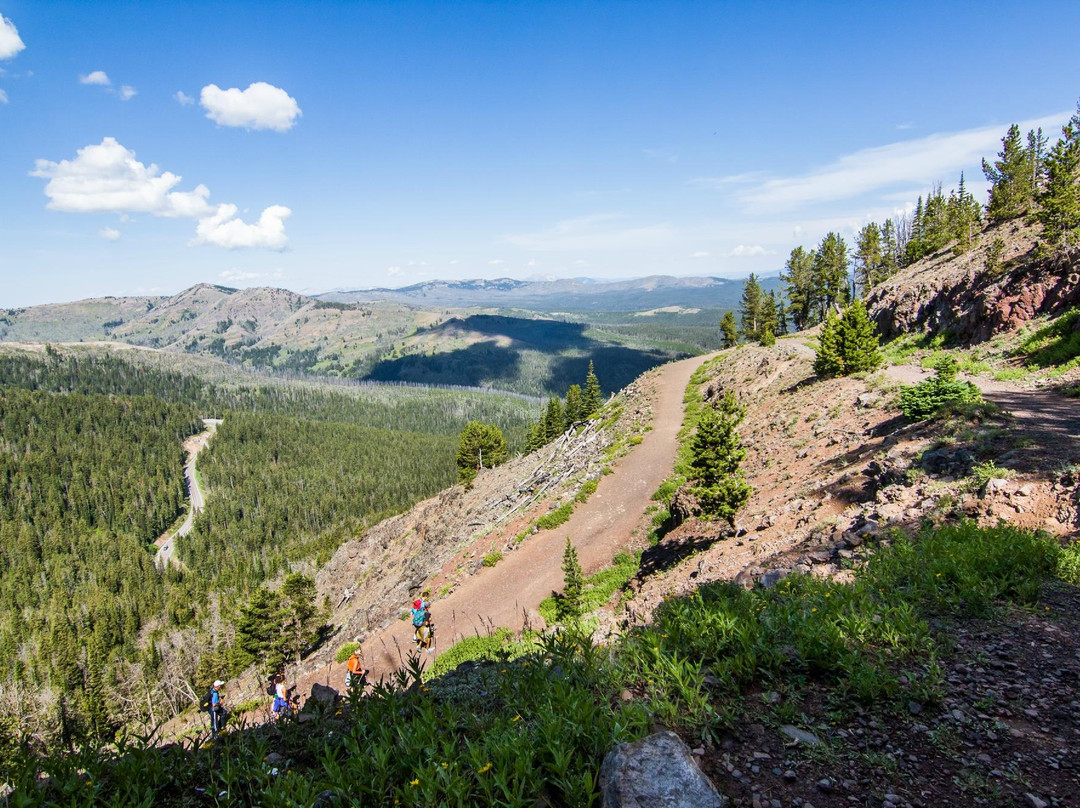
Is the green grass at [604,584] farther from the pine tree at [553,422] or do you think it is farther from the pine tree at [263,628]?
the pine tree at [553,422]

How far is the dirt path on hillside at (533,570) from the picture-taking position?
2167 centimetres

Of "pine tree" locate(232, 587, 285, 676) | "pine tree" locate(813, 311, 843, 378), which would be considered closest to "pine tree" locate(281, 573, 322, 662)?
"pine tree" locate(232, 587, 285, 676)

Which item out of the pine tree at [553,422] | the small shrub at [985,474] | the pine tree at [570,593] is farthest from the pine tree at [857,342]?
the pine tree at [553,422]

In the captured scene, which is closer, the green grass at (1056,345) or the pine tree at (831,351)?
the green grass at (1056,345)

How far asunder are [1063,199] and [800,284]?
181ft

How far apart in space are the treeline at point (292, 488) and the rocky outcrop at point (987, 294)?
343 ft

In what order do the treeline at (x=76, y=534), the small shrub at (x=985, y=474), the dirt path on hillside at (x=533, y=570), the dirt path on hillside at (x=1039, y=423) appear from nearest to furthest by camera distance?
the small shrub at (x=985, y=474) → the dirt path on hillside at (x=1039, y=423) → the dirt path on hillside at (x=533, y=570) → the treeline at (x=76, y=534)

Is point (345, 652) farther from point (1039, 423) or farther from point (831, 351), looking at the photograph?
point (831, 351)

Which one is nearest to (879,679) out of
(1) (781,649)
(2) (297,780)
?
(1) (781,649)

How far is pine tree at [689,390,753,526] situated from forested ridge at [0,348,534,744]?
4651 cm

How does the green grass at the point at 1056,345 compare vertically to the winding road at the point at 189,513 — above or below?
above

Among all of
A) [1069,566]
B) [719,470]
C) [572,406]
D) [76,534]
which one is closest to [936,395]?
[719,470]

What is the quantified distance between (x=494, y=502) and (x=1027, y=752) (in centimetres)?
3972

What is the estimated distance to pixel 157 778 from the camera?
4.98 m
